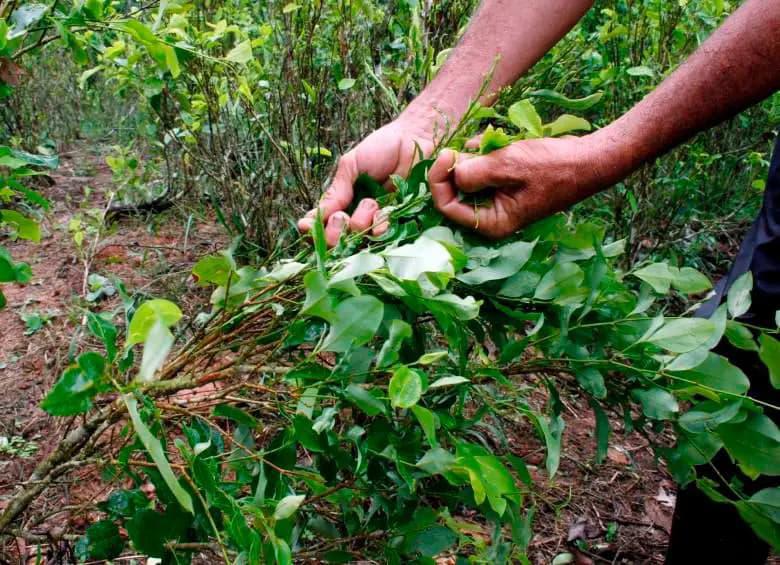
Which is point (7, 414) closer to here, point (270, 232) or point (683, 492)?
point (270, 232)

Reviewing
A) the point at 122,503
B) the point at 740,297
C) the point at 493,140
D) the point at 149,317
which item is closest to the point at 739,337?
the point at 740,297

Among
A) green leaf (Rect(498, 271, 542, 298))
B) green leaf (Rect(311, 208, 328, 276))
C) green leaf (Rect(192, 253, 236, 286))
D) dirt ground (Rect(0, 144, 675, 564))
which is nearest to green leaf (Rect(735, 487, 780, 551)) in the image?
dirt ground (Rect(0, 144, 675, 564))

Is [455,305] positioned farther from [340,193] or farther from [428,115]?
[428,115]

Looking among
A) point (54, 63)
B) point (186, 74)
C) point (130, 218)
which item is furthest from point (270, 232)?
point (54, 63)

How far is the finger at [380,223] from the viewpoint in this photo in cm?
114

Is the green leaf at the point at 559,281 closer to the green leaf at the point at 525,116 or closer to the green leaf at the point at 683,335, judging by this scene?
the green leaf at the point at 683,335

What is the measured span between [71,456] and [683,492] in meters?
1.57

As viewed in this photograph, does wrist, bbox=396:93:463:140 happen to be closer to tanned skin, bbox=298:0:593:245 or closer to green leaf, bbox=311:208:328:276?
tanned skin, bbox=298:0:593:245

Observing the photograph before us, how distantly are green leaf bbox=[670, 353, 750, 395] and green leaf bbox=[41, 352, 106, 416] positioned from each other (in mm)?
844

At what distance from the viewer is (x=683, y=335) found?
101cm

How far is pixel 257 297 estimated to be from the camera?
0.96 m

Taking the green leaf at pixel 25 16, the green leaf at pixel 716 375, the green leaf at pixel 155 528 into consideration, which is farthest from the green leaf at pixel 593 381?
the green leaf at pixel 25 16

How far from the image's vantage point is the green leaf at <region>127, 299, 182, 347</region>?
2.10 ft

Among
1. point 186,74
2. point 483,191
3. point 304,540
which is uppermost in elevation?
point 186,74
